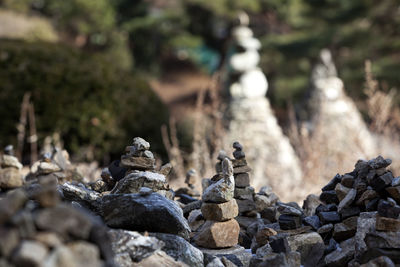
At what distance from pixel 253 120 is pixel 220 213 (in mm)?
5030

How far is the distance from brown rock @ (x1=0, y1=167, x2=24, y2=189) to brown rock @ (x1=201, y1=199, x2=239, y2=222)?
2.25 ft

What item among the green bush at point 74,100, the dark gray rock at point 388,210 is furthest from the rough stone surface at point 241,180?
the green bush at point 74,100

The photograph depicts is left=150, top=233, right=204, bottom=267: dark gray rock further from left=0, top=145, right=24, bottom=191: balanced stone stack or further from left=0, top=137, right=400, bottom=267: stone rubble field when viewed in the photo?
left=0, top=145, right=24, bottom=191: balanced stone stack

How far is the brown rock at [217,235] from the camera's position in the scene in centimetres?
167

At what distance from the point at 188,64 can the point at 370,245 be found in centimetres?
2837

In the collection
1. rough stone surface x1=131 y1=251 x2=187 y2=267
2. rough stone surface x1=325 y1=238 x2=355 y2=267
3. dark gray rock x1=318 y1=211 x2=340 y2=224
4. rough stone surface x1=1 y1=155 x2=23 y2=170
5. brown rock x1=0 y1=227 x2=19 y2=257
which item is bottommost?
rough stone surface x1=325 y1=238 x2=355 y2=267

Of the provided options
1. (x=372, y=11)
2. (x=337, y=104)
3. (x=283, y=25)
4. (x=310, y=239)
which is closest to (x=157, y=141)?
(x=337, y=104)

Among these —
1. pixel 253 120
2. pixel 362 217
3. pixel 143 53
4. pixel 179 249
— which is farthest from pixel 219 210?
pixel 143 53

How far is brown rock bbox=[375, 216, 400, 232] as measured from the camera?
1445 millimetres

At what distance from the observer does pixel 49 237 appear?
33.1 inches

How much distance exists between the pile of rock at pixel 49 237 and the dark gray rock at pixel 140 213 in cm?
52

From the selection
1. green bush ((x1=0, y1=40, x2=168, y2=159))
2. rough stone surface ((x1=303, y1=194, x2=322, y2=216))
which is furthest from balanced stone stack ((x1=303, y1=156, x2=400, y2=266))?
green bush ((x1=0, y1=40, x2=168, y2=159))

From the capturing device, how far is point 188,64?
29.4m

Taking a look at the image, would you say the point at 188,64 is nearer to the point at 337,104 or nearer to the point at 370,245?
the point at 337,104
